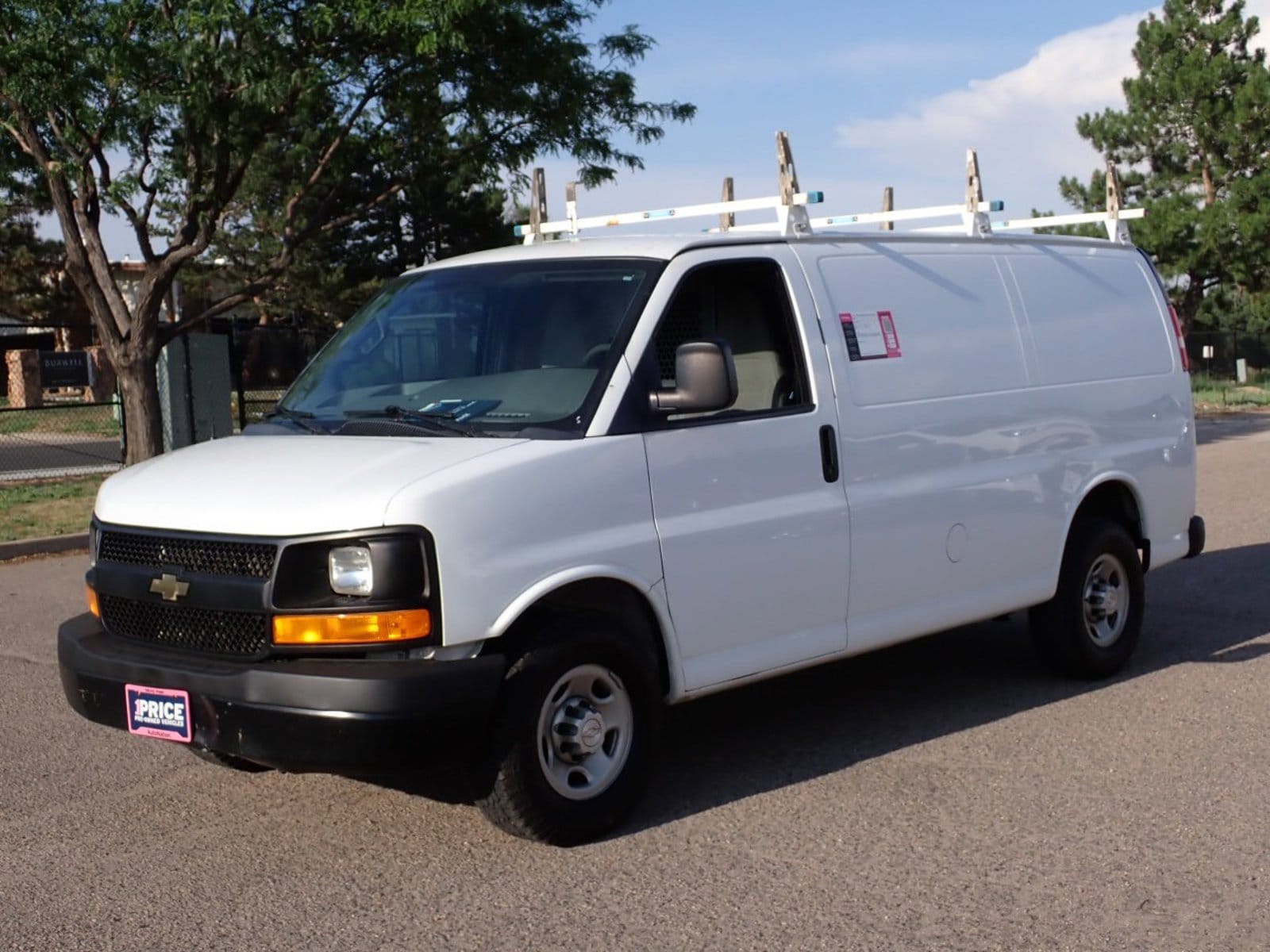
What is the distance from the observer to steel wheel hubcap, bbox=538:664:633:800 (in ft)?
16.5

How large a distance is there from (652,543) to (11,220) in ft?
121

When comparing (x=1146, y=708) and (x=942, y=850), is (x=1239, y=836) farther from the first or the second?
(x=1146, y=708)

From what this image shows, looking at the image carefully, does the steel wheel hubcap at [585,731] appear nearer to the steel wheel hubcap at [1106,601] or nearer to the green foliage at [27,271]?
the steel wheel hubcap at [1106,601]

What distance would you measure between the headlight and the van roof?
171 centimetres

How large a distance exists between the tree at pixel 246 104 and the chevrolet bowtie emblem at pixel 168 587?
34.5 ft

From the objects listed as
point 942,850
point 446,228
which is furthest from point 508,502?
point 446,228

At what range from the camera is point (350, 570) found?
4680 millimetres

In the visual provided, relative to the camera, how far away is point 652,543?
17.3ft

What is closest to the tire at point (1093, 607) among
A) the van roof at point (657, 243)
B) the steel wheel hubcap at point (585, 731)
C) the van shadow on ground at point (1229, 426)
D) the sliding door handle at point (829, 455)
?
the van roof at point (657, 243)

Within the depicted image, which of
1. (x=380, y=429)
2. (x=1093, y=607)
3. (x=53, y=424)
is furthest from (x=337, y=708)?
(x=53, y=424)

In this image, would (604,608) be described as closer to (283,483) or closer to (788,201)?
(283,483)

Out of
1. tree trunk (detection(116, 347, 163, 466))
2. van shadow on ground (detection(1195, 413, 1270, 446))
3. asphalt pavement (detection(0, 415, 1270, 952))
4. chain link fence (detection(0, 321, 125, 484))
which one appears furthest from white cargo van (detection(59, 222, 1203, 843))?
van shadow on ground (detection(1195, 413, 1270, 446))

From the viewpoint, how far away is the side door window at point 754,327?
5.80 meters

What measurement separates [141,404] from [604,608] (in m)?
13.0
